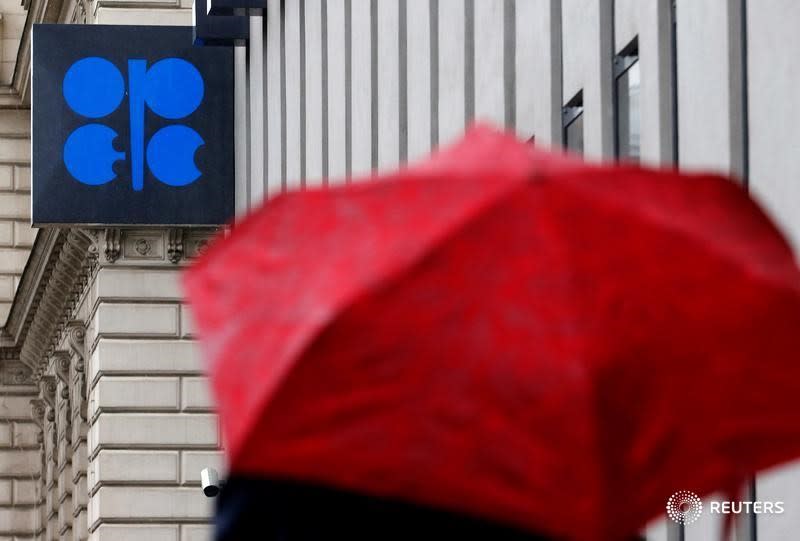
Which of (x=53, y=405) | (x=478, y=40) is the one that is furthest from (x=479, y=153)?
(x=53, y=405)

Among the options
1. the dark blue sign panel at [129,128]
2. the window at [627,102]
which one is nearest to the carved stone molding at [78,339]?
the dark blue sign panel at [129,128]

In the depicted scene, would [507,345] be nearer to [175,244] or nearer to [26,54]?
[175,244]

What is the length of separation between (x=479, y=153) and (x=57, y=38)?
2509 centimetres

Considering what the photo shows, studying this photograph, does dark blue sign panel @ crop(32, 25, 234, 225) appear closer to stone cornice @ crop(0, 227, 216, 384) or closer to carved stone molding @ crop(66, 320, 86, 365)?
stone cornice @ crop(0, 227, 216, 384)

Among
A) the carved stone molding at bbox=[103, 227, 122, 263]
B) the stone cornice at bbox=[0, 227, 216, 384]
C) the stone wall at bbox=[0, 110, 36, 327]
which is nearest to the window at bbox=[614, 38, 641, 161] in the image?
the stone cornice at bbox=[0, 227, 216, 384]

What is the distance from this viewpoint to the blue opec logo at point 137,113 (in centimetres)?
2869

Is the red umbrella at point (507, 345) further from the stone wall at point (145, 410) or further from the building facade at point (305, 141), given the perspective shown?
the stone wall at point (145, 410)

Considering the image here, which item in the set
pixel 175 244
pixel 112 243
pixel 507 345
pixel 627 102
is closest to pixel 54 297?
pixel 112 243

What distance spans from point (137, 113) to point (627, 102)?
53.4 feet

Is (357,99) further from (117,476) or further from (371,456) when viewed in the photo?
(371,456)

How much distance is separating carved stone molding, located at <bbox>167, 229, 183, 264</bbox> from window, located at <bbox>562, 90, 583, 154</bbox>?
1552 cm

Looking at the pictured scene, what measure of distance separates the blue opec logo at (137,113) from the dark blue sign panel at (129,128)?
0.04 ft

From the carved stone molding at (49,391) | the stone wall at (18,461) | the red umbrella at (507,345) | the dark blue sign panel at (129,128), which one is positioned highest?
the dark blue sign panel at (129,128)

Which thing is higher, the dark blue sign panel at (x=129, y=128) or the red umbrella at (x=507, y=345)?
the dark blue sign panel at (x=129, y=128)
